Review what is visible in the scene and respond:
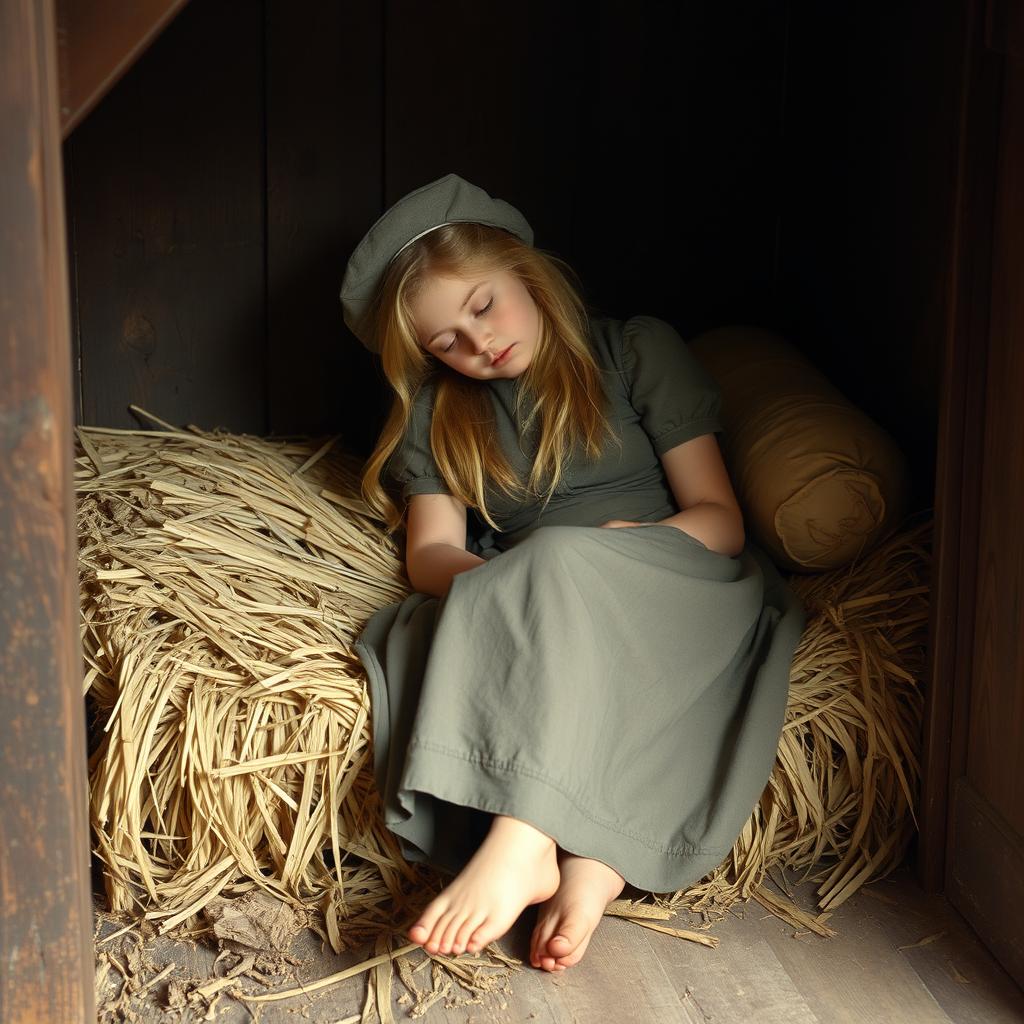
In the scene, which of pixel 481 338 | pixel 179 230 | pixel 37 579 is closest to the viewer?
pixel 37 579

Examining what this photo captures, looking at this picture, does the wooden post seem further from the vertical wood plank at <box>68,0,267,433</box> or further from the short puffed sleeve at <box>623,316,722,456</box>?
the vertical wood plank at <box>68,0,267,433</box>

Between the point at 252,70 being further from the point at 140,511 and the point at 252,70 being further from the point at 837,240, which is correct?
the point at 837,240

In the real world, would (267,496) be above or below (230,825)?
above

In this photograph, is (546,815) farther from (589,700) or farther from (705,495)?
(705,495)

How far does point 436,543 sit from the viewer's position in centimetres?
192

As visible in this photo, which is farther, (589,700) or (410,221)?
(410,221)

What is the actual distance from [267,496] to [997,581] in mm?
1168

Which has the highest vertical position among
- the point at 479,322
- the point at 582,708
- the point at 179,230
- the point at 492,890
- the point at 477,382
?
the point at 179,230

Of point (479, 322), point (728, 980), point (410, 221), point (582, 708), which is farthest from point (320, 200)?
point (728, 980)

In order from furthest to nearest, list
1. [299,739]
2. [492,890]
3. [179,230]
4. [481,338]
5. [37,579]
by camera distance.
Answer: [179,230] < [481,338] < [299,739] < [492,890] < [37,579]

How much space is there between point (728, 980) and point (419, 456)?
922 millimetres

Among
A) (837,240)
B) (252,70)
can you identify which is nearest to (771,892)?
(837,240)

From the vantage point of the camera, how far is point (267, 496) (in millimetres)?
2080

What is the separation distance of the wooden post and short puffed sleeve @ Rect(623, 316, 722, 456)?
3.40 ft
